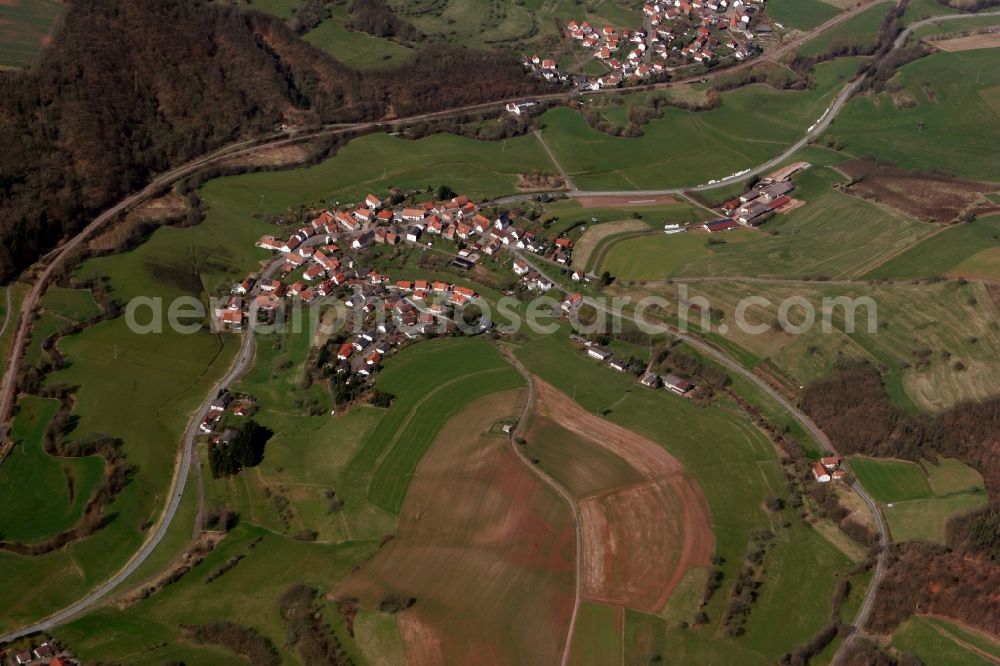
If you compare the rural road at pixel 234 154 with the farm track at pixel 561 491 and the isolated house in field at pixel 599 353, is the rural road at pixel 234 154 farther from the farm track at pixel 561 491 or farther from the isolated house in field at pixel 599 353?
the farm track at pixel 561 491

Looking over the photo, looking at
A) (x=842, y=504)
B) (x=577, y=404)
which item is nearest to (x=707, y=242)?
(x=577, y=404)

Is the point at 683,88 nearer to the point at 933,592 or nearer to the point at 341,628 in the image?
the point at 933,592

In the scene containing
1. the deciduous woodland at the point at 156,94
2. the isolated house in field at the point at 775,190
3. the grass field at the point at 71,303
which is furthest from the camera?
the isolated house in field at the point at 775,190

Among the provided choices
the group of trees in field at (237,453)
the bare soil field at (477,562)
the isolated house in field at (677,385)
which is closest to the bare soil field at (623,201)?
the isolated house in field at (677,385)

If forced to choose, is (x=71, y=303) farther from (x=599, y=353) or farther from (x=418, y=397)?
(x=599, y=353)

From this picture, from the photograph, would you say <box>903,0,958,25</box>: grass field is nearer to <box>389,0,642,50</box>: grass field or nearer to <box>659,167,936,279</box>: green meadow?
<box>389,0,642,50</box>: grass field

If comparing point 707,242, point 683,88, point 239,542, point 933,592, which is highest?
point 683,88

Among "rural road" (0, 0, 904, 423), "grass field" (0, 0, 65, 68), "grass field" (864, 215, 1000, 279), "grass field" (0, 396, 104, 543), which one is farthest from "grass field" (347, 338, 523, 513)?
"grass field" (0, 0, 65, 68)
